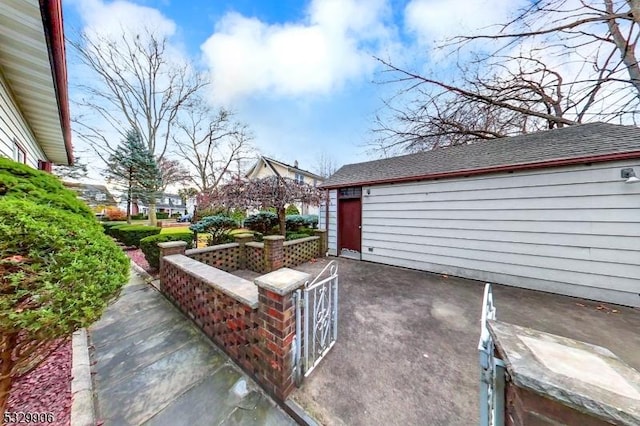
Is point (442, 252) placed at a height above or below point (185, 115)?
below

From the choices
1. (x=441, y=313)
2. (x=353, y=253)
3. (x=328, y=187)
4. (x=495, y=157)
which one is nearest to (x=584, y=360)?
(x=441, y=313)

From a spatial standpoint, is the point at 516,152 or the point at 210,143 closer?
the point at 516,152

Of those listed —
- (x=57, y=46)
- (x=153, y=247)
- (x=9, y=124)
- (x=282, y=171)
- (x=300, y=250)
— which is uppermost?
(x=282, y=171)

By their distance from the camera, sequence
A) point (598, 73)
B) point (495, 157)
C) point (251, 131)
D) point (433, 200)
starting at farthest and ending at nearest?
point (251, 131) < point (598, 73) < point (433, 200) < point (495, 157)

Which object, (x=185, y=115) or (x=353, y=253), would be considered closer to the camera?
(x=353, y=253)

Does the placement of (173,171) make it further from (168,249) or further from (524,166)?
(524,166)

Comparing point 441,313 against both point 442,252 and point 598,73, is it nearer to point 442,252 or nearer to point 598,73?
point 442,252

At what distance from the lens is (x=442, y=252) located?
5.62m

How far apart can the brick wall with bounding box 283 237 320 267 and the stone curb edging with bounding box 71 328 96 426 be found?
380 cm

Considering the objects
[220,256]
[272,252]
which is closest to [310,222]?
[272,252]

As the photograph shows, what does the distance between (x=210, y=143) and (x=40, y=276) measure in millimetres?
20745

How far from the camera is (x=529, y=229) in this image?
15.1 ft

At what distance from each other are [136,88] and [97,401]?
18141 millimetres

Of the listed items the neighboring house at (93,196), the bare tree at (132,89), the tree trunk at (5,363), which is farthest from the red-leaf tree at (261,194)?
the bare tree at (132,89)
